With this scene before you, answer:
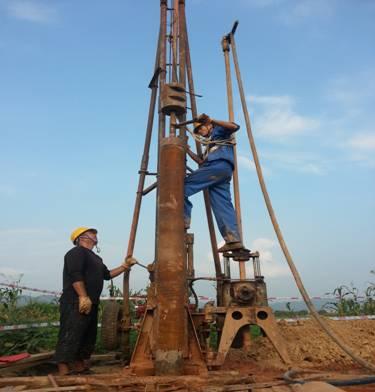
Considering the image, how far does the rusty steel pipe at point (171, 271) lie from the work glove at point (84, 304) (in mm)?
791

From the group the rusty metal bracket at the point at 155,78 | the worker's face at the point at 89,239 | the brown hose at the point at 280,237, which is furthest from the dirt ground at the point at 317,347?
the rusty metal bracket at the point at 155,78

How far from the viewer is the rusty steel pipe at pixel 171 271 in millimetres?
3566

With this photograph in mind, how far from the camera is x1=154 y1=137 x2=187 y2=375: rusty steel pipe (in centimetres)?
357

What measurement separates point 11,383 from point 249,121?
3715 mm

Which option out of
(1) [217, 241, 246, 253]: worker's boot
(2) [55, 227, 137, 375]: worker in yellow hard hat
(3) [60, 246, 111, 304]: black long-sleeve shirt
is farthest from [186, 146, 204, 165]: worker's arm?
(3) [60, 246, 111, 304]: black long-sleeve shirt

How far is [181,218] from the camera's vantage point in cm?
394

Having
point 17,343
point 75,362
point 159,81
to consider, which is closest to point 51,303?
point 17,343

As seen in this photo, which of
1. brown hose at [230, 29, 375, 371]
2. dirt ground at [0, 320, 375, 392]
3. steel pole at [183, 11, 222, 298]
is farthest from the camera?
steel pole at [183, 11, 222, 298]

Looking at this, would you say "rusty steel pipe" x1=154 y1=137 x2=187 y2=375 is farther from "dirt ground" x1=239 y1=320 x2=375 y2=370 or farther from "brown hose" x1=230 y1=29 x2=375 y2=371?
"dirt ground" x1=239 y1=320 x2=375 y2=370

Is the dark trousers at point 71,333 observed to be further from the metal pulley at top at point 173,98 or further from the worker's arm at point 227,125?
the worker's arm at point 227,125

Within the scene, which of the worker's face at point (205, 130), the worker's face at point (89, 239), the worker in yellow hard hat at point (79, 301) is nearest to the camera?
the worker in yellow hard hat at point (79, 301)

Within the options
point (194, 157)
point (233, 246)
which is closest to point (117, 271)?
point (233, 246)

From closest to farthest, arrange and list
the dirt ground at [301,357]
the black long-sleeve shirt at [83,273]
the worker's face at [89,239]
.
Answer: the dirt ground at [301,357]
the black long-sleeve shirt at [83,273]
the worker's face at [89,239]

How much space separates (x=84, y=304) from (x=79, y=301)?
3.1 inches
